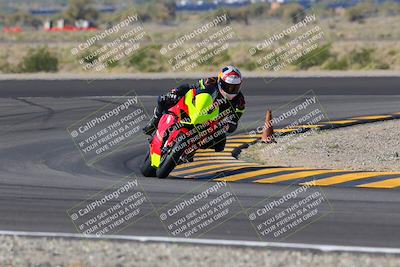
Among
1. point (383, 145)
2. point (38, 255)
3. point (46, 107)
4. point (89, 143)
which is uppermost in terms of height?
point (46, 107)

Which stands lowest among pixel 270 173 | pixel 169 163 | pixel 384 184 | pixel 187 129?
pixel 384 184

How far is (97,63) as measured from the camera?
133ft

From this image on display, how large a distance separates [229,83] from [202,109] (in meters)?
0.52

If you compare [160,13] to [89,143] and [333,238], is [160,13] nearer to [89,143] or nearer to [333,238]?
[89,143]

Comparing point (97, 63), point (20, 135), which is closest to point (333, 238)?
point (20, 135)

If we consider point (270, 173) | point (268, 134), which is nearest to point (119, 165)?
point (270, 173)

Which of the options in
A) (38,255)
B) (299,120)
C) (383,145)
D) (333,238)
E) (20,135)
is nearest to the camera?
(38,255)

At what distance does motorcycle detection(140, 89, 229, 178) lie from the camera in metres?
13.9

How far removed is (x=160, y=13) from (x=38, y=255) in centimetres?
10584

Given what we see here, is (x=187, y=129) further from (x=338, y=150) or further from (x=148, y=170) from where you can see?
(x=338, y=150)

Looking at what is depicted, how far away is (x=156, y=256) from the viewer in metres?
9.12

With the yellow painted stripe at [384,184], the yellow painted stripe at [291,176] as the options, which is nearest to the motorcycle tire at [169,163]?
the yellow painted stripe at [291,176]

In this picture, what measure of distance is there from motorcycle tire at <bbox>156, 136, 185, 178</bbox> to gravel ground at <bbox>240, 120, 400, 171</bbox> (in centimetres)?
282

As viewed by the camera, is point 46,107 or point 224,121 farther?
point 46,107
